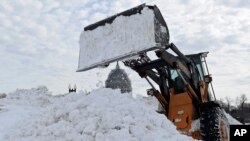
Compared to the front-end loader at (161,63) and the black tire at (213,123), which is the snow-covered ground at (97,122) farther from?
the black tire at (213,123)

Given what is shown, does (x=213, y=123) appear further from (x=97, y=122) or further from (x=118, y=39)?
(x=97, y=122)

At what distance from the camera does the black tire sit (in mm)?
8844

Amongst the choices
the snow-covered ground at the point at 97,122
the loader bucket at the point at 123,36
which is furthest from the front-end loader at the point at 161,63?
the snow-covered ground at the point at 97,122

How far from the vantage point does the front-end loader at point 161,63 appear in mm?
8539

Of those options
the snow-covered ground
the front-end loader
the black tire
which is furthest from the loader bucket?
the black tire

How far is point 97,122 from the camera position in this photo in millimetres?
7074

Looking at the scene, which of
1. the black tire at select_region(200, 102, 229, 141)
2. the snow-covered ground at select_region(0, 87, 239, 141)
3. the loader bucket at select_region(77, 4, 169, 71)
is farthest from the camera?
the black tire at select_region(200, 102, 229, 141)

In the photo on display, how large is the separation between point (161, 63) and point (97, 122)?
2.82 meters

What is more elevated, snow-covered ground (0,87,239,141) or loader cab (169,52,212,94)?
loader cab (169,52,212,94)

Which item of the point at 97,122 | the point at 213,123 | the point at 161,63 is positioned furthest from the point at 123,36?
the point at 213,123

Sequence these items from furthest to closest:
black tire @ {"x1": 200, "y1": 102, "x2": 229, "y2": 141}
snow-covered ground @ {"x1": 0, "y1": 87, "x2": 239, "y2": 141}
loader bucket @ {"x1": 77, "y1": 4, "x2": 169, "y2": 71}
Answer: black tire @ {"x1": 200, "y1": 102, "x2": 229, "y2": 141} < loader bucket @ {"x1": 77, "y1": 4, "x2": 169, "y2": 71} < snow-covered ground @ {"x1": 0, "y1": 87, "x2": 239, "y2": 141}

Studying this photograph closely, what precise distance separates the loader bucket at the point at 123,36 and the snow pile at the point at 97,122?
805mm

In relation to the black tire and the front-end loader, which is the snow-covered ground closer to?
the front-end loader

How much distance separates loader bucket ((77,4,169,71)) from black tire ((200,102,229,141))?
1796 mm
